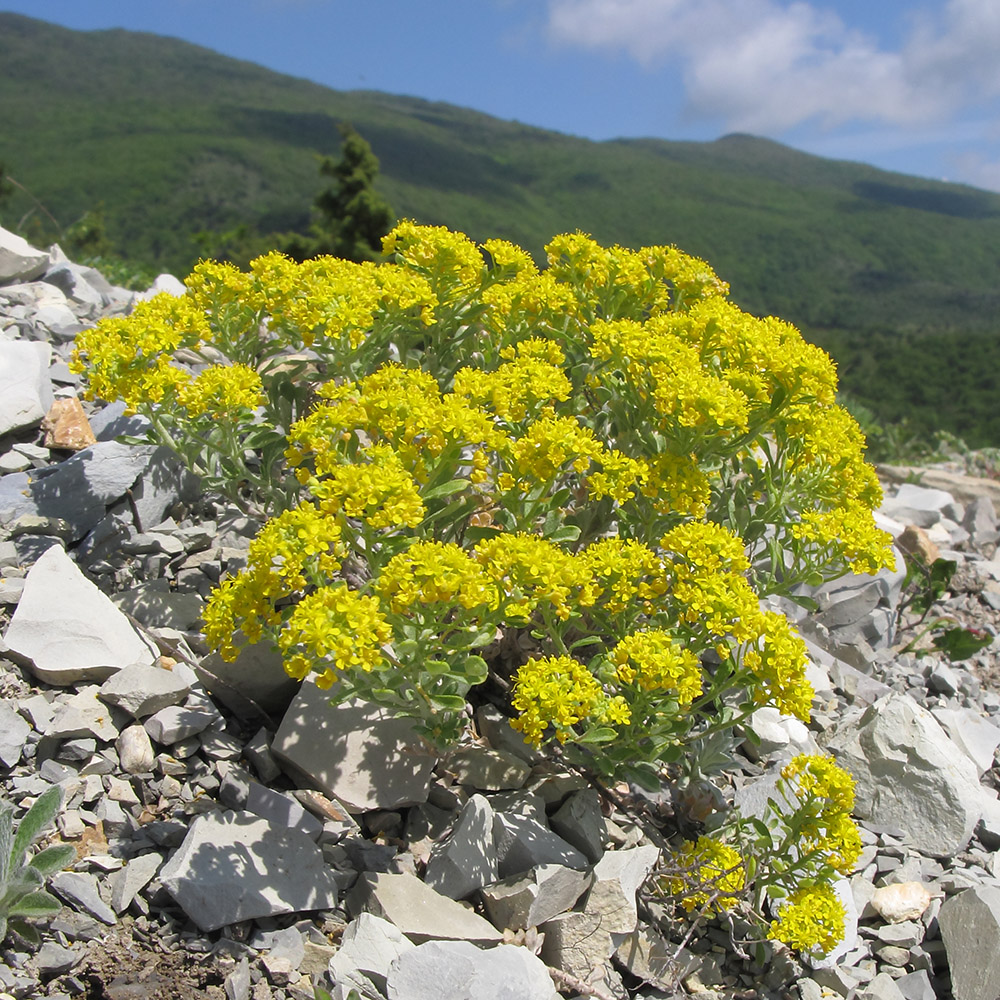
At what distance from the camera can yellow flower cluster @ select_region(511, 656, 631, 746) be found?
9.75 feet

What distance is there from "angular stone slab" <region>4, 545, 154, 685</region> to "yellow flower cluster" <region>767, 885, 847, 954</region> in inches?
111

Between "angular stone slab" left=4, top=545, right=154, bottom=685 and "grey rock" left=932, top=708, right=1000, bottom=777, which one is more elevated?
"angular stone slab" left=4, top=545, right=154, bottom=685

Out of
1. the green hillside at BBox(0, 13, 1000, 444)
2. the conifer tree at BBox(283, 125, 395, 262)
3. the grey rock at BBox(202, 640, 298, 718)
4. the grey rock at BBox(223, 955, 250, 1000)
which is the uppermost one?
the green hillside at BBox(0, 13, 1000, 444)

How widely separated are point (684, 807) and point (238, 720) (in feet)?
6.99

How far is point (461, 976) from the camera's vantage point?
2766 millimetres

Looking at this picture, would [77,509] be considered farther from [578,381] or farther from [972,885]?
[972,885]

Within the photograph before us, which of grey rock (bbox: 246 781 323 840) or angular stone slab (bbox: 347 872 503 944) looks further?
grey rock (bbox: 246 781 323 840)

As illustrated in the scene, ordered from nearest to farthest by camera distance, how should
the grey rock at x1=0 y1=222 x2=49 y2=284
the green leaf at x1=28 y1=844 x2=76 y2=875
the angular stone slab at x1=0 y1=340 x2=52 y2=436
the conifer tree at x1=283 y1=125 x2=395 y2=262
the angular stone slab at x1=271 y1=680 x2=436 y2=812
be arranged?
the green leaf at x1=28 y1=844 x2=76 y2=875 → the angular stone slab at x1=271 y1=680 x2=436 y2=812 → the angular stone slab at x1=0 y1=340 x2=52 y2=436 → the grey rock at x1=0 y1=222 x2=49 y2=284 → the conifer tree at x1=283 y1=125 x2=395 y2=262

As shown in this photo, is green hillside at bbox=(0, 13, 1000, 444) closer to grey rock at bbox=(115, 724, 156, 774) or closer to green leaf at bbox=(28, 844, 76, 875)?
grey rock at bbox=(115, 724, 156, 774)

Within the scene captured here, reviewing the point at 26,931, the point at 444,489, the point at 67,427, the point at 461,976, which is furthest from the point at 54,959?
the point at 67,427

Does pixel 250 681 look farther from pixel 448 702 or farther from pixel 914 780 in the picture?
pixel 914 780

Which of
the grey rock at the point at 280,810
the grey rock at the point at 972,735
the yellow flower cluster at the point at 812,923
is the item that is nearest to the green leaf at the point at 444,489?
the grey rock at the point at 280,810

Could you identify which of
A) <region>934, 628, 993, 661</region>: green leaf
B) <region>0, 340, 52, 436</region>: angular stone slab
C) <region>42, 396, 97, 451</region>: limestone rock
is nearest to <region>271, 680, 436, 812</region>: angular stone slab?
<region>42, 396, 97, 451</region>: limestone rock

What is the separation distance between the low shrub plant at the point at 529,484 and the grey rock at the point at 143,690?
64 cm
